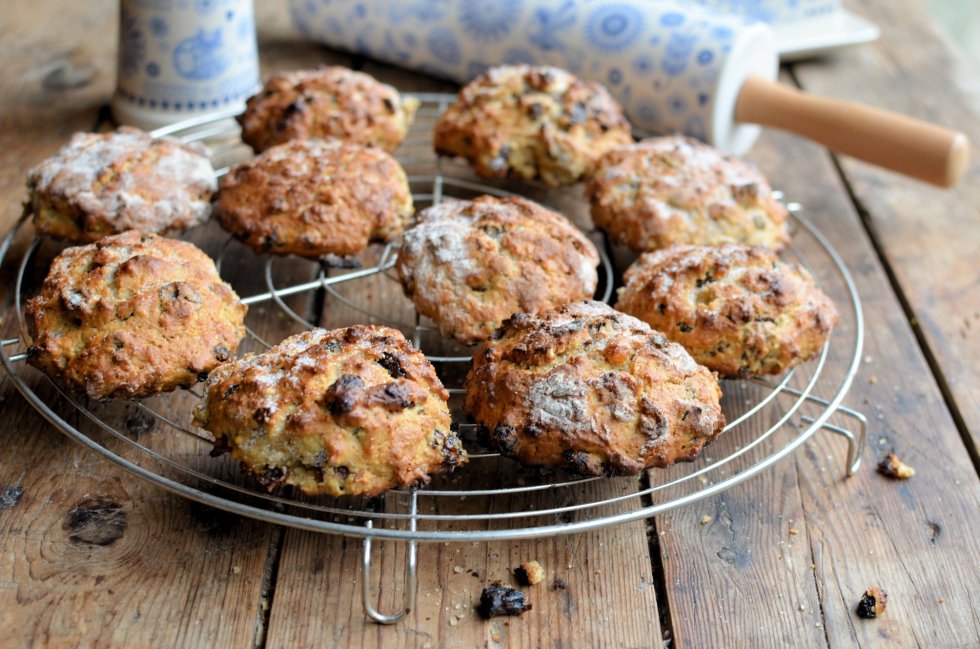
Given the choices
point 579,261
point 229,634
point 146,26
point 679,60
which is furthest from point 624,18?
point 229,634

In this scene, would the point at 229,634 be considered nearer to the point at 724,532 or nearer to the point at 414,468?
the point at 414,468

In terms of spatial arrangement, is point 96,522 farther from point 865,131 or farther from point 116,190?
point 865,131

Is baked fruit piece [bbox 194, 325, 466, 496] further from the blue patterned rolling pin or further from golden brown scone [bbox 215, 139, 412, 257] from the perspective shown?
the blue patterned rolling pin

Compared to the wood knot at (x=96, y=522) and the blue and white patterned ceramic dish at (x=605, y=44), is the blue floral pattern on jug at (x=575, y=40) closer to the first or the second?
the blue and white patterned ceramic dish at (x=605, y=44)

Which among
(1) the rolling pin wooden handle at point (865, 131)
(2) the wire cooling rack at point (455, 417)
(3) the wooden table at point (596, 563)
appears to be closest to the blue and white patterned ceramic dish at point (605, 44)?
(1) the rolling pin wooden handle at point (865, 131)

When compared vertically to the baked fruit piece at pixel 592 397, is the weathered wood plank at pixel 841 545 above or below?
below

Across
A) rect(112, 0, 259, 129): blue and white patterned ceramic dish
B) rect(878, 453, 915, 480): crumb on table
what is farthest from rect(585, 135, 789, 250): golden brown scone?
rect(112, 0, 259, 129): blue and white patterned ceramic dish
